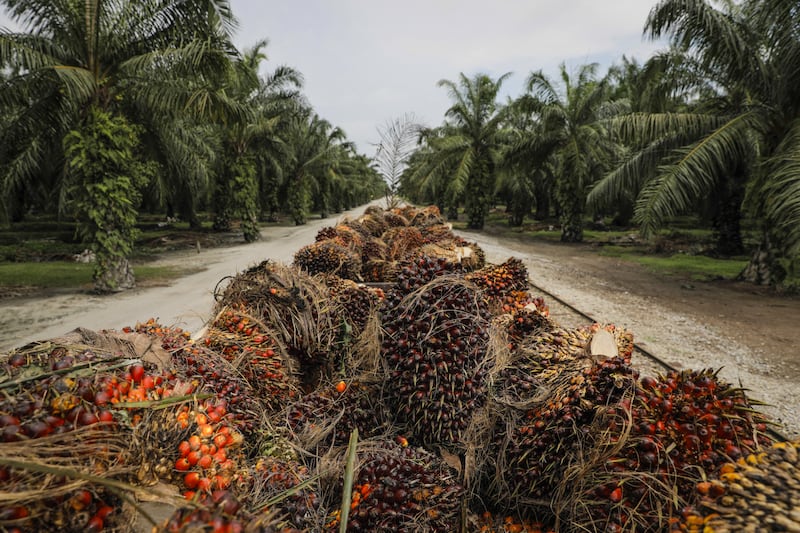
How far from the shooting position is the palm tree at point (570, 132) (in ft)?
51.6

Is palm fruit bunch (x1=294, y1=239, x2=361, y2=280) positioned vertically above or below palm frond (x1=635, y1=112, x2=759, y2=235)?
below

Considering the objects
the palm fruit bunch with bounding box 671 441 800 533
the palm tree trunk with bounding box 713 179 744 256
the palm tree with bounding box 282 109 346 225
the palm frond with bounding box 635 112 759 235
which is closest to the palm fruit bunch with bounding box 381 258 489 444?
the palm fruit bunch with bounding box 671 441 800 533

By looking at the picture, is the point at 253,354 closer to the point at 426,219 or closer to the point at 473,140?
the point at 426,219

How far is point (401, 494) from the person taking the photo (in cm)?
162

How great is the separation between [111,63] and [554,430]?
9787 millimetres

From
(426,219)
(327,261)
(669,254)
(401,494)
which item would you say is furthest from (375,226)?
(669,254)

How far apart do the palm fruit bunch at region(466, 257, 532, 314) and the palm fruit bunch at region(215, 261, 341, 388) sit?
1.20m

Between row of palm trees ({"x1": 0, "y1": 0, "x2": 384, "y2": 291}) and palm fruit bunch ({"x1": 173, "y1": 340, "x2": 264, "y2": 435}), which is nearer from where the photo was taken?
palm fruit bunch ({"x1": 173, "y1": 340, "x2": 264, "y2": 435})

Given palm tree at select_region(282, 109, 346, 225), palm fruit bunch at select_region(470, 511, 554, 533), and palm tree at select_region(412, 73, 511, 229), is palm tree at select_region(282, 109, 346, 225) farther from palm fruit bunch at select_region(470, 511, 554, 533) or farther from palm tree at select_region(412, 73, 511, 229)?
palm fruit bunch at select_region(470, 511, 554, 533)

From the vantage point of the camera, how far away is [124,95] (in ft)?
27.4

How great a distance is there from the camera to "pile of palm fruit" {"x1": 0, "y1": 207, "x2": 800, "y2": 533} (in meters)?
0.95

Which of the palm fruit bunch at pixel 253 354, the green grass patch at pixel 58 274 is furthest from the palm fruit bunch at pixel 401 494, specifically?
the green grass patch at pixel 58 274

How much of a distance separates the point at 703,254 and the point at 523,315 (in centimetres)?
1473

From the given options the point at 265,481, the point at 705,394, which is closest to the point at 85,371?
the point at 265,481
